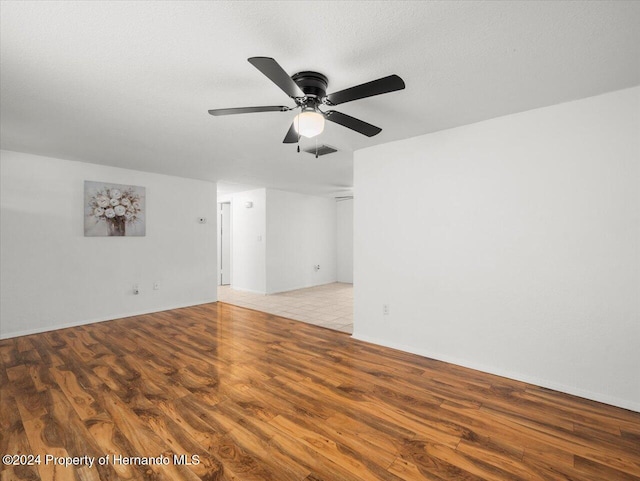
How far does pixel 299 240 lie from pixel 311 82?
5888 millimetres

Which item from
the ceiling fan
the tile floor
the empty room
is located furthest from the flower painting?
the ceiling fan

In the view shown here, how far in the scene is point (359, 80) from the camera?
7.01 feet

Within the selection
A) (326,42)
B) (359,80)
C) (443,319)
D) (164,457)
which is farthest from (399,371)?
(326,42)

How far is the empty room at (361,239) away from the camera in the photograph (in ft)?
5.41

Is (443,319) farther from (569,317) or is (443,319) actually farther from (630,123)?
(630,123)

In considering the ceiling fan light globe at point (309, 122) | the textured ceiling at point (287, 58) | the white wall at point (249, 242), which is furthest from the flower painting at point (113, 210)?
the ceiling fan light globe at point (309, 122)

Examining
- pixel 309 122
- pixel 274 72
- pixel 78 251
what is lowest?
pixel 78 251

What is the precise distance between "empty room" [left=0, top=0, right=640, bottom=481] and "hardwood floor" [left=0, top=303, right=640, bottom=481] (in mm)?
17

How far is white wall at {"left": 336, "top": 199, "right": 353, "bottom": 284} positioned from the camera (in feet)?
28.5

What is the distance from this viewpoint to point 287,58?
1873mm

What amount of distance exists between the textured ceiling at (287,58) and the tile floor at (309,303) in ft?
9.44

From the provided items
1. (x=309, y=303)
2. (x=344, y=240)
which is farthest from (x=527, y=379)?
(x=344, y=240)

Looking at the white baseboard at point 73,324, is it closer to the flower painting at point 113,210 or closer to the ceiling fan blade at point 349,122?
the flower painting at point 113,210

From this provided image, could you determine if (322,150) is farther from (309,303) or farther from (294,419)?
(309,303)
